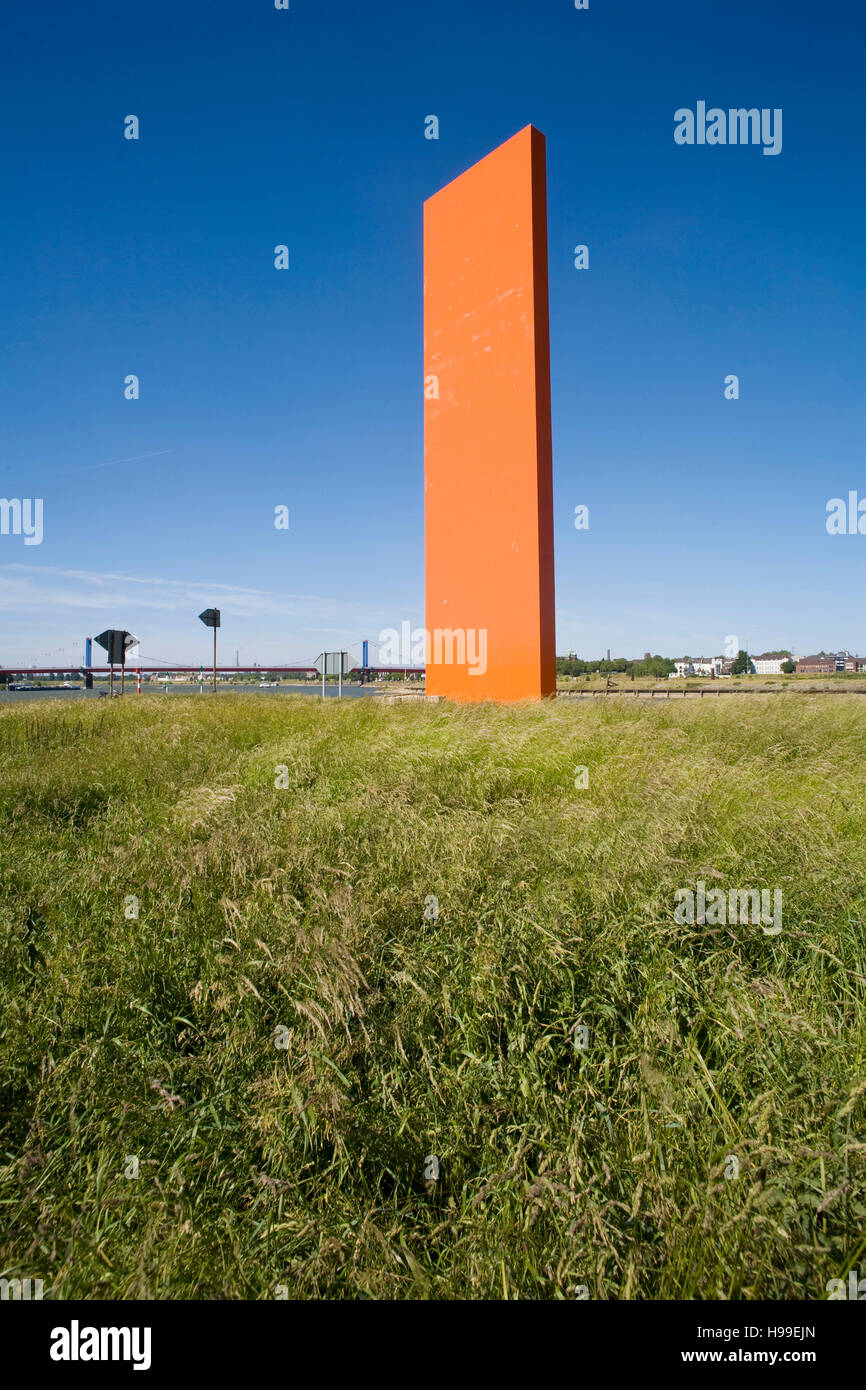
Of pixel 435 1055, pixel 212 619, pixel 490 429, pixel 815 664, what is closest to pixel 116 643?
pixel 212 619

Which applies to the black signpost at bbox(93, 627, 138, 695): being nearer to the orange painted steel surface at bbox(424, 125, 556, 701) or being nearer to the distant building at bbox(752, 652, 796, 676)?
the orange painted steel surface at bbox(424, 125, 556, 701)

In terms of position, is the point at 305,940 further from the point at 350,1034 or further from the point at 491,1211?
the point at 491,1211

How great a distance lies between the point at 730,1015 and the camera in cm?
201

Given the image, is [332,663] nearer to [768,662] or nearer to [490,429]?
[490,429]

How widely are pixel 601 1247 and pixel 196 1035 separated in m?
1.42

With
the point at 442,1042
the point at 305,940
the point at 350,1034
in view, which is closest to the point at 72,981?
the point at 305,940

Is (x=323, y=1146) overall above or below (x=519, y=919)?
below
